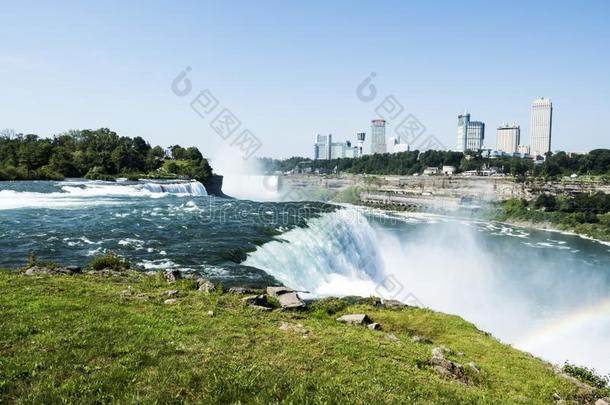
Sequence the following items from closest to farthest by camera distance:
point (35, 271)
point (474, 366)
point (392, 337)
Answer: point (474, 366) → point (392, 337) → point (35, 271)

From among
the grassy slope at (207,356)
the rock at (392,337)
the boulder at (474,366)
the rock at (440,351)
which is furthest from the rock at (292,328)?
the boulder at (474,366)

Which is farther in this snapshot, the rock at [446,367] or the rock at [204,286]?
the rock at [204,286]

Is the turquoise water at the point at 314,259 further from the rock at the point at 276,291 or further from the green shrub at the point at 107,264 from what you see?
the rock at the point at 276,291

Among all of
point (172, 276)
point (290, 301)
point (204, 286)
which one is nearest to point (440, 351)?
point (290, 301)

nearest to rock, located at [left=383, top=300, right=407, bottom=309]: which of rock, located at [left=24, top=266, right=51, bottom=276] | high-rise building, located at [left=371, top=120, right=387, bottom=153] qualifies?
rock, located at [left=24, top=266, right=51, bottom=276]

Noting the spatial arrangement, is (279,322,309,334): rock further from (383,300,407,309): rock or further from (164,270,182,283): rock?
(383,300,407,309): rock

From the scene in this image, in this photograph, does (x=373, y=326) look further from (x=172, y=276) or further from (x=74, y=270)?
(x=74, y=270)
